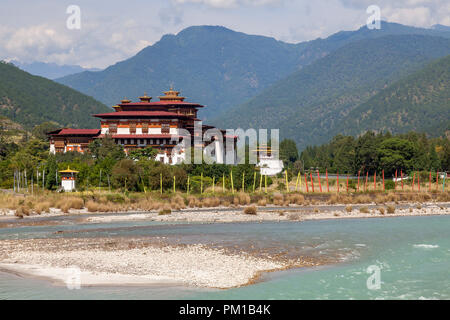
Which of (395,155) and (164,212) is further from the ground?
(395,155)

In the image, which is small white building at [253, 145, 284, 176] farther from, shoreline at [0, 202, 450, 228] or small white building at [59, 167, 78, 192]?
shoreline at [0, 202, 450, 228]

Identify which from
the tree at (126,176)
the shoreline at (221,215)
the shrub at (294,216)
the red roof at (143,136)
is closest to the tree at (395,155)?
the red roof at (143,136)

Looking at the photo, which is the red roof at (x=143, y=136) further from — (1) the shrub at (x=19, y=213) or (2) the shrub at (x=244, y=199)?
(1) the shrub at (x=19, y=213)

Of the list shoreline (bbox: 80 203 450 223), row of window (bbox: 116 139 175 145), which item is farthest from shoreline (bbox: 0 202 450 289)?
row of window (bbox: 116 139 175 145)

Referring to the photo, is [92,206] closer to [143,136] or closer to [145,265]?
[145,265]

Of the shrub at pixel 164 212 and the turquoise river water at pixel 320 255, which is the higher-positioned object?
the shrub at pixel 164 212

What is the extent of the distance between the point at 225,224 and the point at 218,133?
55.8m

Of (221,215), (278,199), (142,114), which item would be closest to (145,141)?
(142,114)

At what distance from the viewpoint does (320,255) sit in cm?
3100

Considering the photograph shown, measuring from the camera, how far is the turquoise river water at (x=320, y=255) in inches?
922

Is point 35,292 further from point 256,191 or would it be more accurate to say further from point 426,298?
point 256,191
